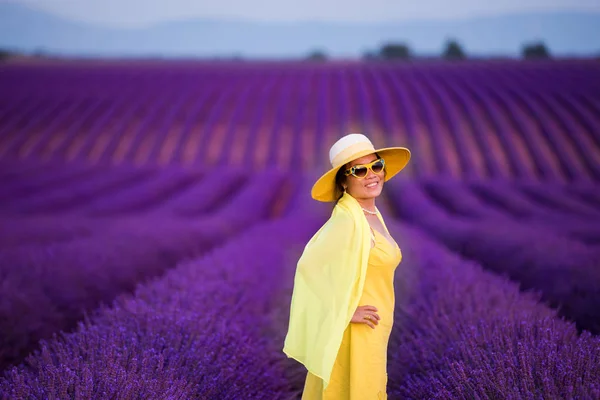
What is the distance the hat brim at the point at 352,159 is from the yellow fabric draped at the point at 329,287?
123mm

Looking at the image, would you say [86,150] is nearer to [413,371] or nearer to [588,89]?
[413,371]

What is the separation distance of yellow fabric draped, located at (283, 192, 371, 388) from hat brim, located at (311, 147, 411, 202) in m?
0.12

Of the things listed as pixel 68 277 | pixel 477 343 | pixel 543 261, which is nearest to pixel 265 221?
pixel 68 277

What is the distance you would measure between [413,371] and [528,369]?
0.81 m

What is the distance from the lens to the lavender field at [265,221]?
215cm

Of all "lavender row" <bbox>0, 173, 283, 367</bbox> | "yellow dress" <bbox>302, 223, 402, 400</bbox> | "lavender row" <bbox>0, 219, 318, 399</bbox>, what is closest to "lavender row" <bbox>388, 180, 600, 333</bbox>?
"yellow dress" <bbox>302, 223, 402, 400</bbox>

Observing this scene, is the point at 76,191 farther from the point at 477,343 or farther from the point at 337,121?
the point at 477,343

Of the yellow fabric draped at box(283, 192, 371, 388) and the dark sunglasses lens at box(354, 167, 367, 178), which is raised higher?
the dark sunglasses lens at box(354, 167, 367, 178)

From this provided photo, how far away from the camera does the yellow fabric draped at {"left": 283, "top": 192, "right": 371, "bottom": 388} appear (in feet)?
6.30

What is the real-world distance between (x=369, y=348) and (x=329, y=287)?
0.31m

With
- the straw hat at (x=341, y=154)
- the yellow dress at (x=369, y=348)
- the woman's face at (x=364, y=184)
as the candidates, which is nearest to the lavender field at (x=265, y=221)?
the yellow dress at (x=369, y=348)

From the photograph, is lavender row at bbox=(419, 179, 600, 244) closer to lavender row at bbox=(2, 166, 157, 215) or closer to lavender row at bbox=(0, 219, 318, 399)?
lavender row at bbox=(0, 219, 318, 399)

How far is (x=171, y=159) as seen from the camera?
52.3 ft

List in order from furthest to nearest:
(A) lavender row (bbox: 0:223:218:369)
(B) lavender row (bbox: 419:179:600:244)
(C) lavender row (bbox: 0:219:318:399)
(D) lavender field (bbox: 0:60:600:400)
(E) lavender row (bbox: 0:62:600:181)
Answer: (E) lavender row (bbox: 0:62:600:181) → (B) lavender row (bbox: 419:179:600:244) → (A) lavender row (bbox: 0:223:218:369) → (D) lavender field (bbox: 0:60:600:400) → (C) lavender row (bbox: 0:219:318:399)
